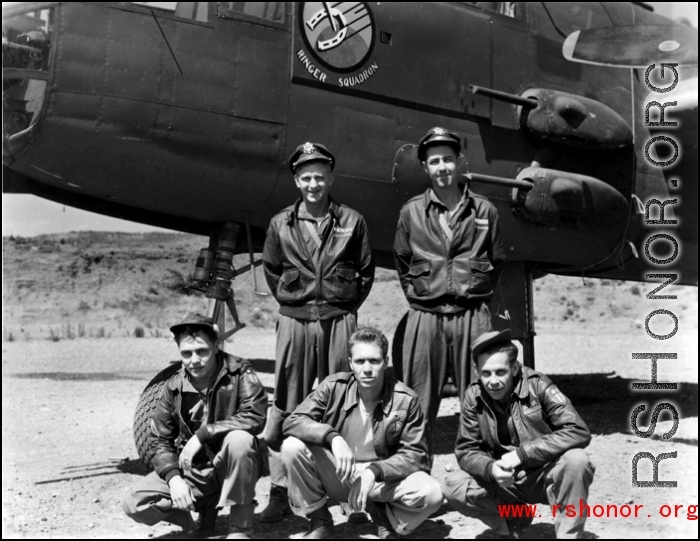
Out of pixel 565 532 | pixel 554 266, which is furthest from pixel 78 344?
pixel 565 532

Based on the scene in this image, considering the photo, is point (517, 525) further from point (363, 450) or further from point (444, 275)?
point (444, 275)

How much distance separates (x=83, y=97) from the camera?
175 inches

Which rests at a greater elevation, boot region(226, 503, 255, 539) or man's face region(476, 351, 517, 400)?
man's face region(476, 351, 517, 400)

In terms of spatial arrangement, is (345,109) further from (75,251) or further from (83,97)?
(75,251)

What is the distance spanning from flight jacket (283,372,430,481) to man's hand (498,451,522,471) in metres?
0.41

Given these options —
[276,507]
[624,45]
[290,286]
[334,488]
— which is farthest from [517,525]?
[624,45]

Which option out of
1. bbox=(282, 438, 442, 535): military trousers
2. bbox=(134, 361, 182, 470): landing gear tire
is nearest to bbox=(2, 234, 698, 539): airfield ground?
bbox=(282, 438, 442, 535): military trousers

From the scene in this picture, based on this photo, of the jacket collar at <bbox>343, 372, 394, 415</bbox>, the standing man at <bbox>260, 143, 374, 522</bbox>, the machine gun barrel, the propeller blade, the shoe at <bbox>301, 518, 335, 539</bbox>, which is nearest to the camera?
the shoe at <bbox>301, 518, 335, 539</bbox>

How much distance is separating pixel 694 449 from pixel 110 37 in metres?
5.56

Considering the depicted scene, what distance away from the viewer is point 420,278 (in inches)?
162

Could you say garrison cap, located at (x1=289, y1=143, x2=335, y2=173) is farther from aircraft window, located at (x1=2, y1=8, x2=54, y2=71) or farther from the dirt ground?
the dirt ground

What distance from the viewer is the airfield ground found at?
3965 mm

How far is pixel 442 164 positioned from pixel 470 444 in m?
1.59

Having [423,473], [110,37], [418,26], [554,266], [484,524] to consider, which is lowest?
[484,524]
